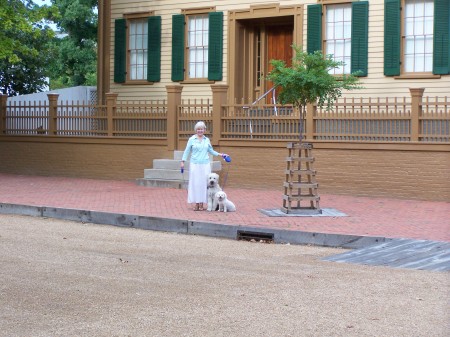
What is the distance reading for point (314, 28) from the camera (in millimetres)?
22750

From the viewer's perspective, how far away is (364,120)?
1955cm

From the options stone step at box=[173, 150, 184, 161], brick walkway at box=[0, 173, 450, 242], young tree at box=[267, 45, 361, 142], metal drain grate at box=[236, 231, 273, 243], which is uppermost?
young tree at box=[267, 45, 361, 142]

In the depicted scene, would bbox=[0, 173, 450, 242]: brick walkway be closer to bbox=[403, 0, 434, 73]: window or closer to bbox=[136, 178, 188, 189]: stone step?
bbox=[136, 178, 188, 189]: stone step

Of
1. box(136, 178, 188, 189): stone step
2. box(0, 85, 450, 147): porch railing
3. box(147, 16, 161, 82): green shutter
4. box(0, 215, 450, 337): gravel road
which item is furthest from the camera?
box(147, 16, 161, 82): green shutter

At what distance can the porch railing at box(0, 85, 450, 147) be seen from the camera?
19.0 metres

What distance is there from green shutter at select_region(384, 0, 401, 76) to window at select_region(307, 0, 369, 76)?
1.69 ft

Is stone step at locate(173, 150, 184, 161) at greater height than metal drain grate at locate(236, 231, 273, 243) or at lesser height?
greater

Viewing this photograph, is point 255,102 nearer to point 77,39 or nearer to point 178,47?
point 178,47

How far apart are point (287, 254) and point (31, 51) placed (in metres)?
14.3

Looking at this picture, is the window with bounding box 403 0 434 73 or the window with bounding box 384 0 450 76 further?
the window with bounding box 403 0 434 73


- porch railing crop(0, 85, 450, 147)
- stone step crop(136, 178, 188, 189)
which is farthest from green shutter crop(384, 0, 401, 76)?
stone step crop(136, 178, 188, 189)

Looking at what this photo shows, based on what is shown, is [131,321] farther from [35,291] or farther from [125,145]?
[125,145]

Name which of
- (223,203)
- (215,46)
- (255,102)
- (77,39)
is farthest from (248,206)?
→ (77,39)

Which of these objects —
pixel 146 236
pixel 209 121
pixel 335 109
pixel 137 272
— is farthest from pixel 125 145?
pixel 137 272
